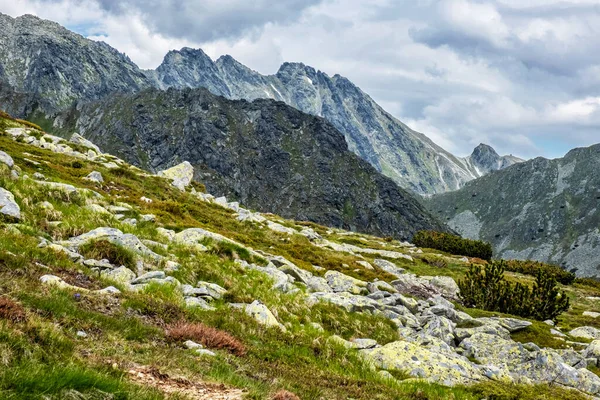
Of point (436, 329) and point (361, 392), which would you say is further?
point (436, 329)

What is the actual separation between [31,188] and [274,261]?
1309 cm

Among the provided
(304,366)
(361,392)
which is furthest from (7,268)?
(361,392)

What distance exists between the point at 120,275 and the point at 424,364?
10093 millimetres

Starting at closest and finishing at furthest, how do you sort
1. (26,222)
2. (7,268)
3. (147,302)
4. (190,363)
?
(190,363) < (7,268) < (147,302) < (26,222)

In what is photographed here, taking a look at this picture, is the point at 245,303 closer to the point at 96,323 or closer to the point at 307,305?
the point at 307,305

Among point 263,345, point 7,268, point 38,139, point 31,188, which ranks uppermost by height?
point 38,139

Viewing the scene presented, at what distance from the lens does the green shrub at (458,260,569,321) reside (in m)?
30.5

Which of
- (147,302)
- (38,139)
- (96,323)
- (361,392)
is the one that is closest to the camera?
(96,323)

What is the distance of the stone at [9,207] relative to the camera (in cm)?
1505

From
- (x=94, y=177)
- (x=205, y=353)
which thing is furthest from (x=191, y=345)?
(x=94, y=177)

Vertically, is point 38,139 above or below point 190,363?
above

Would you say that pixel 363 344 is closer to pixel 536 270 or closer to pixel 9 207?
pixel 9 207

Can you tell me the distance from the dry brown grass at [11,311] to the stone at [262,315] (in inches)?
277

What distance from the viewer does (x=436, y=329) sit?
698 inches
